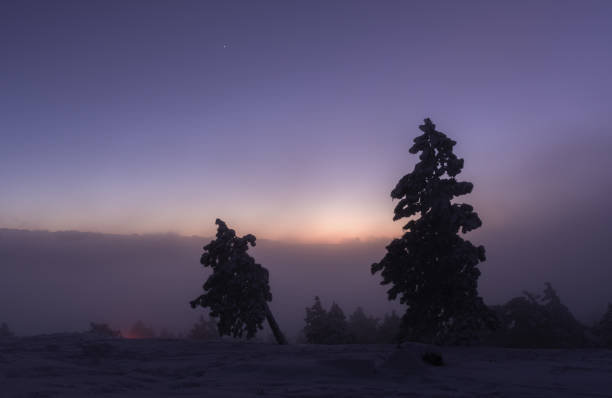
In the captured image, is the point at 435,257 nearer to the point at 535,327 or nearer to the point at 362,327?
the point at 535,327

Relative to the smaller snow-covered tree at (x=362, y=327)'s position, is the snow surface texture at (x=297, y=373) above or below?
above

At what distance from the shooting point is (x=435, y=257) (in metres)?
20.0

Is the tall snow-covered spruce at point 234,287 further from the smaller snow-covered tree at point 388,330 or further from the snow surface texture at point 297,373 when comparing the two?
the smaller snow-covered tree at point 388,330

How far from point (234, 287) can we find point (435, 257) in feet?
41.3

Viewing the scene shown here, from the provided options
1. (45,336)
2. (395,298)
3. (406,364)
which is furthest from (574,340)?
(45,336)

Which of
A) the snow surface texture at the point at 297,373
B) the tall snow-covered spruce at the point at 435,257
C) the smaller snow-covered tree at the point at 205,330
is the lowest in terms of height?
the smaller snow-covered tree at the point at 205,330

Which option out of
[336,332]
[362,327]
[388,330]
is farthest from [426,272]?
[362,327]

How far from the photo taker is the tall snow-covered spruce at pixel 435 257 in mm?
18984

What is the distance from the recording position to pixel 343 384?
8727 millimetres

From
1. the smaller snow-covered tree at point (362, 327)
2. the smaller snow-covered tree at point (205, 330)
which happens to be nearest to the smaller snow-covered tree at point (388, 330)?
the smaller snow-covered tree at point (362, 327)

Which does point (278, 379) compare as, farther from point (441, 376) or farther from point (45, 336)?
point (45, 336)

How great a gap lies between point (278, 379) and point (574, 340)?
1579 inches

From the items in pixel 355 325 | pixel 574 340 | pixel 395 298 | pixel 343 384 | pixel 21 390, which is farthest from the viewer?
pixel 355 325

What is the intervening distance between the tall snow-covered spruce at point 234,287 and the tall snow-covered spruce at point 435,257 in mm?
8485
